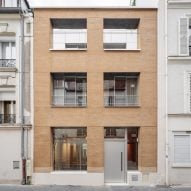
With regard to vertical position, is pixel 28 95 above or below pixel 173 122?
above

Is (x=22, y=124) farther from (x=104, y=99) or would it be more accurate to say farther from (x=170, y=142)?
(x=170, y=142)

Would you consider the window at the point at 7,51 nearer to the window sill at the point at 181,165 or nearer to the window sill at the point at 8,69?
the window sill at the point at 8,69

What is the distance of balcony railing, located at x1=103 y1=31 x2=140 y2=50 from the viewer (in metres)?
20.7

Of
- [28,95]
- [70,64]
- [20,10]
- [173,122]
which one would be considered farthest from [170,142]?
[20,10]

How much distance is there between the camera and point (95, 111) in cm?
1964

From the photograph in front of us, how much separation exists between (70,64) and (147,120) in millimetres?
4945

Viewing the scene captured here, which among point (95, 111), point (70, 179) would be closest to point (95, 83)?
point (95, 111)

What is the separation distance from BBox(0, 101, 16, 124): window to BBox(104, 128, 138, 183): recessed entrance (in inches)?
Result: 201

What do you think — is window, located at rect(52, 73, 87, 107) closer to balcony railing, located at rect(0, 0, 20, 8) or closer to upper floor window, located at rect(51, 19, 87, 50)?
upper floor window, located at rect(51, 19, 87, 50)

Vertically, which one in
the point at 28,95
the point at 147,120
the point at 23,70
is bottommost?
the point at 147,120

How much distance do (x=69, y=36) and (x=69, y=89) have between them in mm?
2922

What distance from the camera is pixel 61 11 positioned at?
19.8 meters

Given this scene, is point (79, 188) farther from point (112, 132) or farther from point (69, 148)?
point (112, 132)

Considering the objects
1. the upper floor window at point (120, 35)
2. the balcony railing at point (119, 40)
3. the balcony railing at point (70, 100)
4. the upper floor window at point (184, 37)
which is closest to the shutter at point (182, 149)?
the upper floor window at point (184, 37)
